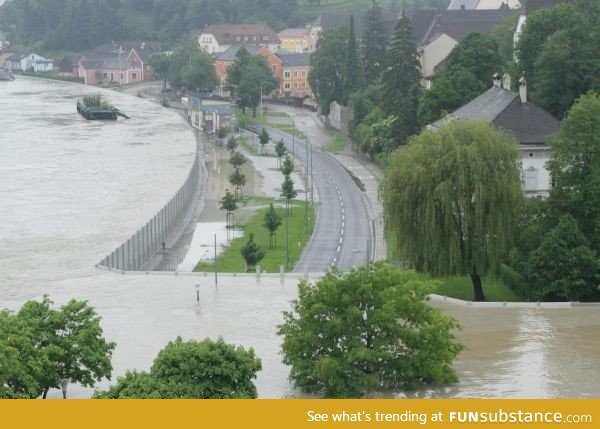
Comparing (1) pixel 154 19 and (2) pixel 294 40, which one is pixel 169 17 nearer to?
(1) pixel 154 19

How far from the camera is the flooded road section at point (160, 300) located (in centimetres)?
3247

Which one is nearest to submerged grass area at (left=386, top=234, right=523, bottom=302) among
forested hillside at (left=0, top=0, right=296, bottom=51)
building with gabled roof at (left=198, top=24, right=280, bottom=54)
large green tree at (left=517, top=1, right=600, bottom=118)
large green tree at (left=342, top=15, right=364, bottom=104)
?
large green tree at (left=517, top=1, right=600, bottom=118)

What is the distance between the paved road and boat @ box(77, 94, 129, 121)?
3292cm

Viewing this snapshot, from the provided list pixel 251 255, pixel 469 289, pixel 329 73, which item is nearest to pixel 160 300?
pixel 469 289

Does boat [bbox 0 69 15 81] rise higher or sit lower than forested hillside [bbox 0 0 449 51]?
lower

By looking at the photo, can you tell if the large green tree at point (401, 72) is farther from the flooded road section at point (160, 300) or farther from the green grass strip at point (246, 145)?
the green grass strip at point (246, 145)

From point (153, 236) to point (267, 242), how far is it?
15.1 feet

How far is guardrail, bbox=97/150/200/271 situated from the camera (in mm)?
49188

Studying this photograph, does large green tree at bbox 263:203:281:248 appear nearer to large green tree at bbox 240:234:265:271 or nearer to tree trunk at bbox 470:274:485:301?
large green tree at bbox 240:234:265:271

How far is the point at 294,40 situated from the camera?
164 metres

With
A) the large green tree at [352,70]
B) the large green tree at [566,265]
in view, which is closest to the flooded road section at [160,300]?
the large green tree at [566,265]

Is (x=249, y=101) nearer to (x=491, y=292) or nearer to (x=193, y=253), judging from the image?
(x=193, y=253)

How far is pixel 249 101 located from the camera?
11512 cm

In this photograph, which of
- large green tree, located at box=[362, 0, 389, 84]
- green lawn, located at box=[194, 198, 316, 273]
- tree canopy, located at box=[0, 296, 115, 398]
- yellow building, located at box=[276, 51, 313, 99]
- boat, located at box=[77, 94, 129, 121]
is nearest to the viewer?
tree canopy, located at box=[0, 296, 115, 398]
